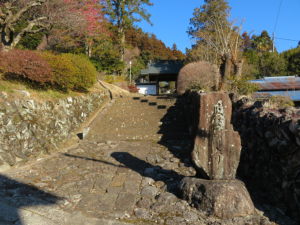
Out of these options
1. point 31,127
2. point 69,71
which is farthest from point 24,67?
point 31,127

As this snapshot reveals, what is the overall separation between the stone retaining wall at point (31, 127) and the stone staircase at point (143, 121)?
99 cm

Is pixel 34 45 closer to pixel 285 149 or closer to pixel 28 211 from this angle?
pixel 28 211

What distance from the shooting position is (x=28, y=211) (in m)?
3.07

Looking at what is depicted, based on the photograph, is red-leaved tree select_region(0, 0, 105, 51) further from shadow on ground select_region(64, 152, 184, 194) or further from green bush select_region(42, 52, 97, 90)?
shadow on ground select_region(64, 152, 184, 194)

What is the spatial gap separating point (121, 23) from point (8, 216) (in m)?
22.4

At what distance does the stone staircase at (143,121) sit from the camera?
274 inches

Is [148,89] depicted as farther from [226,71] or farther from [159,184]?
[159,184]

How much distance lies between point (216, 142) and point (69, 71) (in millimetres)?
6200

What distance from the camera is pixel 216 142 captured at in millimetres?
3275

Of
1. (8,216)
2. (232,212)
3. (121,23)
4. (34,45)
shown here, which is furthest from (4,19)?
(121,23)

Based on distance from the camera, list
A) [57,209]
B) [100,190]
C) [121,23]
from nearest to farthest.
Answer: [57,209] → [100,190] → [121,23]

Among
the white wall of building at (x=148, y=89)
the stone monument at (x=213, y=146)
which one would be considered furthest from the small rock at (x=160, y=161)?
the white wall of building at (x=148, y=89)

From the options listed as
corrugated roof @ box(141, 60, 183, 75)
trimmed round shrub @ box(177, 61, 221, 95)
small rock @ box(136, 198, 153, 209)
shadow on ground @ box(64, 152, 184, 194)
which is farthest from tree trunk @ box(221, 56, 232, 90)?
corrugated roof @ box(141, 60, 183, 75)

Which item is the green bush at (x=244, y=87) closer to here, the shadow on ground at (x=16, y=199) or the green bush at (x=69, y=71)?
the green bush at (x=69, y=71)
